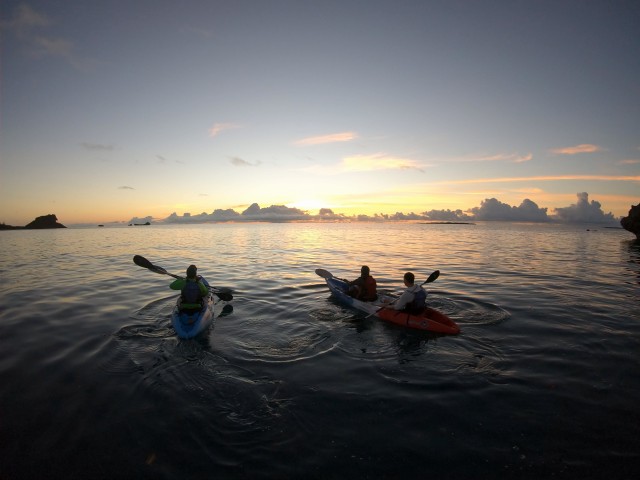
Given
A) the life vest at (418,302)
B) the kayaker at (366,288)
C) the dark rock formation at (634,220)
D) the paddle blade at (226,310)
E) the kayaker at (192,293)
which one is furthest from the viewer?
the dark rock formation at (634,220)

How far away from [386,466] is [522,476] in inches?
80.7

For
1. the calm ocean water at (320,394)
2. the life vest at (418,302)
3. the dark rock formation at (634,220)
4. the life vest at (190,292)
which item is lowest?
the calm ocean water at (320,394)

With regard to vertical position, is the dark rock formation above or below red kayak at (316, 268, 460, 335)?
above

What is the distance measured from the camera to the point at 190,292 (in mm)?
11484

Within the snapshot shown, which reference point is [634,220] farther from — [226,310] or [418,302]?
[226,310]

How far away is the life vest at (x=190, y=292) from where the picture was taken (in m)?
11.5

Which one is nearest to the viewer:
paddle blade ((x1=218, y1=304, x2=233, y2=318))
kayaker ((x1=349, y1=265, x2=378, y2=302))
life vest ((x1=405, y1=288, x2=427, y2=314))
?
life vest ((x1=405, y1=288, x2=427, y2=314))

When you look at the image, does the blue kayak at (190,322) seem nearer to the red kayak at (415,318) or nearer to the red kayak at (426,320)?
the red kayak at (415,318)

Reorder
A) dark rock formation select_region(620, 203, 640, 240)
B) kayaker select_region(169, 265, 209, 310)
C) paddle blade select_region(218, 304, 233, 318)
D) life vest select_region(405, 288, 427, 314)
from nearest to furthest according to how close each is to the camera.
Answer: kayaker select_region(169, 265, 209, 310), life vest select_region(405, 288, 427, 314), paddle blade select_region(218, 304, 233, 318), dark rock formation select_region(620, 203, 640, 240)

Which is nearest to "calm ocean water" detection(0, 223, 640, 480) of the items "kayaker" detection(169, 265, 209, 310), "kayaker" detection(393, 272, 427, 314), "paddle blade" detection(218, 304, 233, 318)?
"paddle blade" detection(218, 304, 233, 318)

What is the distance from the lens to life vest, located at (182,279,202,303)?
11.5 meters

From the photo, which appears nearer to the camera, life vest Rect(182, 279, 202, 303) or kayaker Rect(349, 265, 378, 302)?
life vest Rect(182, 279, 202, 303)

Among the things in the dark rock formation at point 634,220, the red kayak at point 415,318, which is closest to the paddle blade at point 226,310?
the red kayak at point 415,318

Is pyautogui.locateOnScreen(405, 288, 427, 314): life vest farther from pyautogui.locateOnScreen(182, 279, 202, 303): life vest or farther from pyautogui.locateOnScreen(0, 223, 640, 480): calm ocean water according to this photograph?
pyautogui.locateOnScreen(182, 279, 202, 303): life vest
